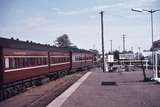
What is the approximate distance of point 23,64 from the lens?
2336 cm

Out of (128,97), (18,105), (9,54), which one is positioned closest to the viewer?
(18,105)

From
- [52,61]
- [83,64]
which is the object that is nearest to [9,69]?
[52,61]

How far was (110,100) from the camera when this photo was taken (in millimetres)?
18047

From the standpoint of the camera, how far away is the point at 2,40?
1992 centimetres

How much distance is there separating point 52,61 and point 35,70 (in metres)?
6.90

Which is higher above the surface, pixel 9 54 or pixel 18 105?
pixel 9 54

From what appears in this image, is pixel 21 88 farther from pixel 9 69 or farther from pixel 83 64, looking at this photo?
pixel 83 64

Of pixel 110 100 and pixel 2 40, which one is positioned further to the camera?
pixel 2 40

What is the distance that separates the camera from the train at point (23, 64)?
19750 millimetres

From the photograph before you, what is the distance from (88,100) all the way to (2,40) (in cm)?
569

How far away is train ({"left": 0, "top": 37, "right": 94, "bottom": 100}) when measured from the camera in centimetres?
1975

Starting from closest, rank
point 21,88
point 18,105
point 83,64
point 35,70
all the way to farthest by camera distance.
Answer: point 18,105 < point 21,88 < point 35,70 < point 83,64

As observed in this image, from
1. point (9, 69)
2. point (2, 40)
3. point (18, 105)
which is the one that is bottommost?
point (18, 105)

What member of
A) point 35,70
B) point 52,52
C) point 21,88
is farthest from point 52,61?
point 21,88
